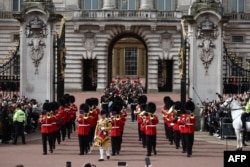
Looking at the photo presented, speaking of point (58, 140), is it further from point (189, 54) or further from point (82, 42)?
point (82, 42)

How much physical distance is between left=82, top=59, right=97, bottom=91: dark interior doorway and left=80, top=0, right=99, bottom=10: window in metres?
3.75

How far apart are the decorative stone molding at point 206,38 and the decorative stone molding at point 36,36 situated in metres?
5.47

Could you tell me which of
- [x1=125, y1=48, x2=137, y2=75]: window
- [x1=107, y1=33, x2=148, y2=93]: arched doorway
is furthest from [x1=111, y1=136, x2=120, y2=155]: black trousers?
[x1=125, y1=48, x2=137, y2=75]: window

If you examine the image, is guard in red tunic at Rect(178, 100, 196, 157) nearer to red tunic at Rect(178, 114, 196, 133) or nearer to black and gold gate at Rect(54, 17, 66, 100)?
red tunic at Rect(178, 114, 196, 133)

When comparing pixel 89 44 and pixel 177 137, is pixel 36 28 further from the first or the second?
pixel 89 44

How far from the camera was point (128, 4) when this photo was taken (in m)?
49.4

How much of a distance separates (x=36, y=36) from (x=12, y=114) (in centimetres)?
334

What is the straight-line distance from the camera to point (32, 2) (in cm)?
2444

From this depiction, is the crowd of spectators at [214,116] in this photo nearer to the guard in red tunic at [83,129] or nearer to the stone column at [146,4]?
the guard in red tunic at [83,129]

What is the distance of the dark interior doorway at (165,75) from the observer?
1921 inches

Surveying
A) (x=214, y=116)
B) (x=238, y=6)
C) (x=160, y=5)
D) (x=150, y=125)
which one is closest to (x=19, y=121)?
(x=150, y=125)

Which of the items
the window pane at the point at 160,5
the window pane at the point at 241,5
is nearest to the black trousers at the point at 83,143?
the window pane at the point at 160,5

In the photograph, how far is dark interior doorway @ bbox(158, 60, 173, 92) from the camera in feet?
160

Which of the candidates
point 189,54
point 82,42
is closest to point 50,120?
point 189,54
